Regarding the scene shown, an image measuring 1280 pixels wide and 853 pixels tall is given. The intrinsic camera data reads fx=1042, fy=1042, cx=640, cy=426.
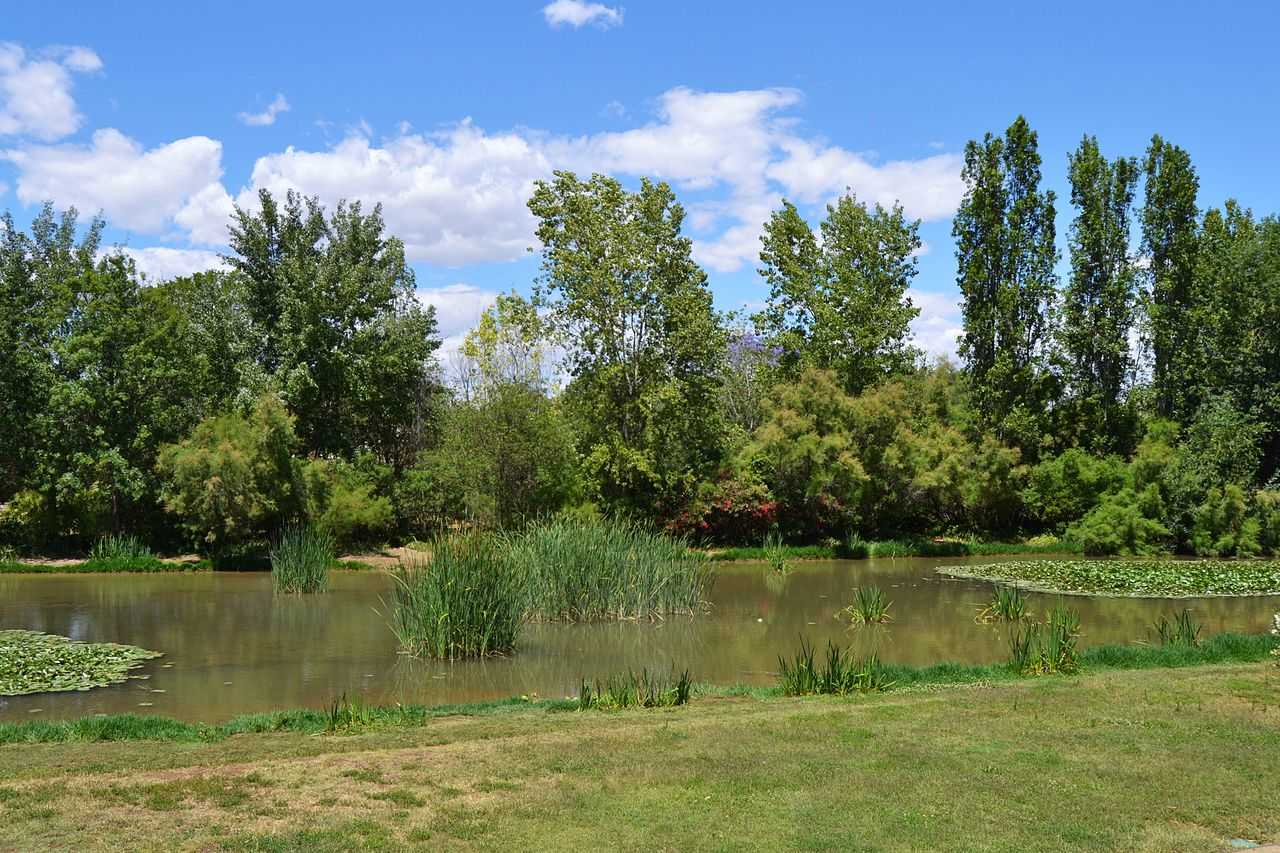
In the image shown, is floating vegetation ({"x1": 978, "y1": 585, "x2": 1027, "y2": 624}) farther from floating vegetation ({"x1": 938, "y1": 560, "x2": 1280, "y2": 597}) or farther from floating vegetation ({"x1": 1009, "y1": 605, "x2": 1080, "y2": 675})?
floating vegetation ({"x1": 1009, "y1": 605, "x2": 1080, "y2": 675})

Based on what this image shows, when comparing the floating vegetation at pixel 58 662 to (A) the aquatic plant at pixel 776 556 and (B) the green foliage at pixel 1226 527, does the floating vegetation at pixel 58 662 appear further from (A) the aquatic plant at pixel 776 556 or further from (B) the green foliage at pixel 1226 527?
(B) the green foliage at pixel 1226 527

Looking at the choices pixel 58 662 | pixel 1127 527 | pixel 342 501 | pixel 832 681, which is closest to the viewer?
pixel 832 681

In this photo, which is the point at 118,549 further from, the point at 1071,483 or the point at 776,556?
the point at 1071,483

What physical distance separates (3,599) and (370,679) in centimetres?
1392

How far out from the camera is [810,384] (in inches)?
1353

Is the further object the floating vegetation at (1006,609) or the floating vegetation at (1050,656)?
the floating vegetation at (1006,609)

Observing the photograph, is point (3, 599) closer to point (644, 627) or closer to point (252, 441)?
point (252, 441)

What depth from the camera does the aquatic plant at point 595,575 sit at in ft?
64.1

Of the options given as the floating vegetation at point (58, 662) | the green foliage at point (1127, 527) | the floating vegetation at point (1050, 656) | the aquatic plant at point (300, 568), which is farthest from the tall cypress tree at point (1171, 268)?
the floating vegetation at point (58, 662)

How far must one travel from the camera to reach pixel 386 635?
1825cm

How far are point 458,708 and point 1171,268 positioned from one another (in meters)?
33.6

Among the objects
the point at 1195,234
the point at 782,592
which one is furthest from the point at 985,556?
the point at 1195,234

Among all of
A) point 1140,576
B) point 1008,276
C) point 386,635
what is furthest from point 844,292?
point 386,635

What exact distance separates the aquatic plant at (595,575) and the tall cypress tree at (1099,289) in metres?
23.1
